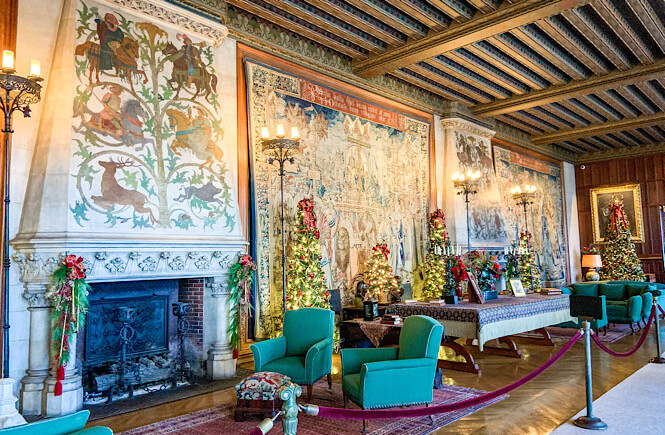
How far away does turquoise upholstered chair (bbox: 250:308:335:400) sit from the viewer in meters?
5.15

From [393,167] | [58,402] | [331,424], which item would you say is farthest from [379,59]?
[58,402]

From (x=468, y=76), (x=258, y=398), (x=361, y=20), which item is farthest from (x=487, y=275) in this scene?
(x=468, y=76)

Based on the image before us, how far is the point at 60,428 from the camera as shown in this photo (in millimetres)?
2268

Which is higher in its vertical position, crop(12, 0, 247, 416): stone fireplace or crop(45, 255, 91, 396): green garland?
crop(12, 0, 247, 416): stone fireplace

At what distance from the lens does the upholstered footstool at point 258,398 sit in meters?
4.64

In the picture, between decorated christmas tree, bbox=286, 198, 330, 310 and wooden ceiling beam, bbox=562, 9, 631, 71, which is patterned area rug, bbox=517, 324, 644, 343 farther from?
wooden ceiling beam, bbox=562, 9, 631, 71

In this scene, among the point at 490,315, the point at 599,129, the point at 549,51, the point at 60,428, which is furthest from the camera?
the point at 599,129

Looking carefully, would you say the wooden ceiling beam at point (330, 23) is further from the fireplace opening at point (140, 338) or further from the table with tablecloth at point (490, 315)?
the table with tablecloth at point (490, 315)

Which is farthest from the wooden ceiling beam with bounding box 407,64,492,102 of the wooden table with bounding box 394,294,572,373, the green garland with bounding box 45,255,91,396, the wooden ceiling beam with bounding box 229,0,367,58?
the green garland with bounding box 45,255,91,396

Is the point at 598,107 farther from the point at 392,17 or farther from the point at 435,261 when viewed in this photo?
the point at 392,17

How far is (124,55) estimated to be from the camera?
233 inches

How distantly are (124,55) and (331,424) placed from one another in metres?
4.95

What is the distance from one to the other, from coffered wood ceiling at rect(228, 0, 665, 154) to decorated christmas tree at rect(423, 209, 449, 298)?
3072 millimetres

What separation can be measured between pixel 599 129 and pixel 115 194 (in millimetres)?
14120
